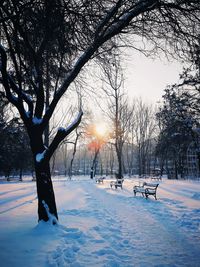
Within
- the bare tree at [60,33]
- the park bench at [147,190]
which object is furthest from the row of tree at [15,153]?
the bare tree at [60,33]

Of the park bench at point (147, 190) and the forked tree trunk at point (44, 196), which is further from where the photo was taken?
the park bench at point (147, 190)

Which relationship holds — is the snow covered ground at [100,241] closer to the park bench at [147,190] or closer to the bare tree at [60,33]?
the bare tree at [60,33]

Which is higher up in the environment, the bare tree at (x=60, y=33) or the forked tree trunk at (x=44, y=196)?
the bare tree at (x=60, y=33)

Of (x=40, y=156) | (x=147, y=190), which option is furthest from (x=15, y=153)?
(x=40, y=156)

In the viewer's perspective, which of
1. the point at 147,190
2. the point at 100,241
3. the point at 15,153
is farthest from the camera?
the point at 15,153

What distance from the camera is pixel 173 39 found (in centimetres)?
680

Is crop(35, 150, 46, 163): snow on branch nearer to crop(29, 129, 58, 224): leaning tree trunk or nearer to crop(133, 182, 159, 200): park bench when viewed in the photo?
crop(29, 129, 58, 224): leaning tree trunk

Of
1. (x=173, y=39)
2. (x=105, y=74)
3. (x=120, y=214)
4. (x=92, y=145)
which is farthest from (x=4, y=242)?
(x=92, y=145)

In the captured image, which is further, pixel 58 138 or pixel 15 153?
pixel 15 153

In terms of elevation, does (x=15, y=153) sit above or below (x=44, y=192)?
above

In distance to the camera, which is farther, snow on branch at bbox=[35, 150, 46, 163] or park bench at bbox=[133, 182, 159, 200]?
park bench at bbox=[133, 182, 159, 200]

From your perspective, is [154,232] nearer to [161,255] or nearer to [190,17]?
[161,255]

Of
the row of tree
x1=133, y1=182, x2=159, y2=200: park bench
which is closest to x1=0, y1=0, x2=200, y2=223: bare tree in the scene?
x1=133, y1=182, x2=159, y2=200: park bench

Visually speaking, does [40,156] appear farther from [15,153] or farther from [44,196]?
[15,153]
